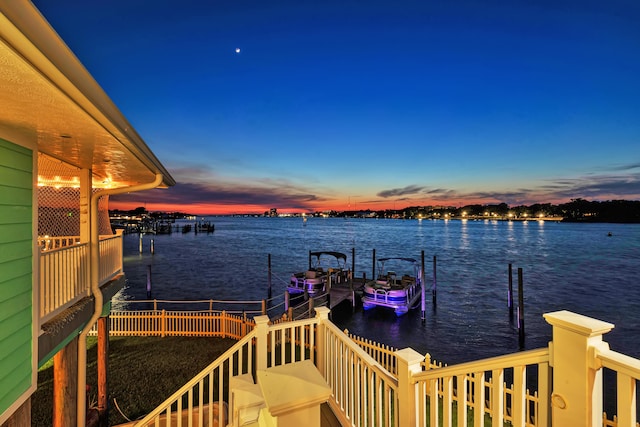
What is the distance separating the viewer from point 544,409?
1716 millimetres

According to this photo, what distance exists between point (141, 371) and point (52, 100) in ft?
33.6

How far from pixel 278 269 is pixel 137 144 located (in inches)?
1438


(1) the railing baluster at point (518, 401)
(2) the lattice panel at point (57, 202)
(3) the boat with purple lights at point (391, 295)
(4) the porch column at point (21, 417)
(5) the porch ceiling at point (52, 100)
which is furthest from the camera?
(3) the boat with purple lights at point (391, 295)

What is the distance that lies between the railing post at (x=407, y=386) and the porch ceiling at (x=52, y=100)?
317 cm

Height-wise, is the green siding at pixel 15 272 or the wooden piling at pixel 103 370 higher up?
the green siding at pixel 15 272

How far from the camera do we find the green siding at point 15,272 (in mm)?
3135

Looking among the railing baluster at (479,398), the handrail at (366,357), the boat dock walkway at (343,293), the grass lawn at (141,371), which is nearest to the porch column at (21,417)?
the handrail at (366,357)

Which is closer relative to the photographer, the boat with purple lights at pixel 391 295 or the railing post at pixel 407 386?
the railing post at pixel 407 386

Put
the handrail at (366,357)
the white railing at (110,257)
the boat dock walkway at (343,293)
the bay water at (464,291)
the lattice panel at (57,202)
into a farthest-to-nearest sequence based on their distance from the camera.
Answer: the boat dock walkway at (343,293) → the bay water at (464,291) → the white railing at (110,257) → the lattice panel at (57,202) → the handrail at (366,357)

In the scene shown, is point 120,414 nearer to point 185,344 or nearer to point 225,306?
point 185,344

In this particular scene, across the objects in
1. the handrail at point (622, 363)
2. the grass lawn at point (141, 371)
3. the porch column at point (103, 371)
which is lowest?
the grass lawn at point (141, 371)

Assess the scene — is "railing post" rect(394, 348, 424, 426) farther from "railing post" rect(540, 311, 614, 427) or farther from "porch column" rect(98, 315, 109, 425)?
"porch column" rect(98, 315, 109, 425)

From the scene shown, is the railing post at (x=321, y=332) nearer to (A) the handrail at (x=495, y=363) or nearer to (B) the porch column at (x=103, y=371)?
(A) the handrail at (x=495, y=363)

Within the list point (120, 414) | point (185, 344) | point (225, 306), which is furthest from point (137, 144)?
point (225, 306)
